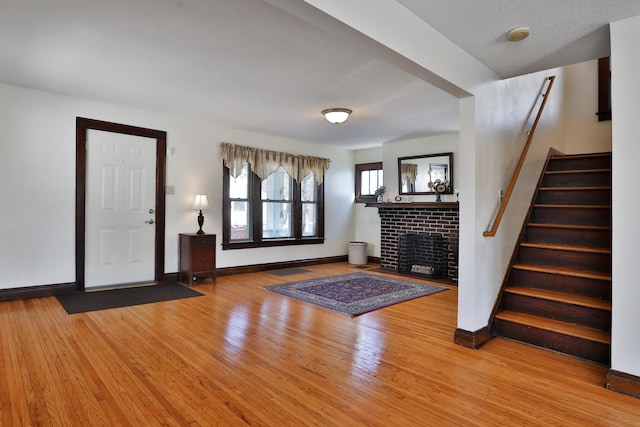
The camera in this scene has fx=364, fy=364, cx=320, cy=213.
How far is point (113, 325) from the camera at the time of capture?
128 inches

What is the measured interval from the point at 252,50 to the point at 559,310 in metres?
3.26

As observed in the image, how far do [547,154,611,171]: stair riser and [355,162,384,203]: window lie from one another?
3419 mm

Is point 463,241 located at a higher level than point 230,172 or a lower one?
lower

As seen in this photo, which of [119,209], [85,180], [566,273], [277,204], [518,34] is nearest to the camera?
[518,34]

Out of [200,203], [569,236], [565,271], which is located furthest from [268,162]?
Answer: [565,271]

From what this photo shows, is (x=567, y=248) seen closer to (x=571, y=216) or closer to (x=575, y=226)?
(x=575, y=226)

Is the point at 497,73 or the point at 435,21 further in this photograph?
the point at 497,73

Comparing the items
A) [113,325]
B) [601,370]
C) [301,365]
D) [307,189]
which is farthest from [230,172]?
[601,370]

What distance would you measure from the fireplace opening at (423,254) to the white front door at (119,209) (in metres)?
3.99

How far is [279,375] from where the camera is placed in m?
2.33

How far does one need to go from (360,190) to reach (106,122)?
15.8 feet

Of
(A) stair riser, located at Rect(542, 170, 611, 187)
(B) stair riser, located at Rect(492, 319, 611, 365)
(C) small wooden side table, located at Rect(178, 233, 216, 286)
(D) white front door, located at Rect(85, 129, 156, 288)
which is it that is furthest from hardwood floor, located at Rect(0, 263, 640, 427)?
(A) stair riser, located at Rect(542, 170, 611, 187)

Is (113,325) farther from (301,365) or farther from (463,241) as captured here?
(463,241)

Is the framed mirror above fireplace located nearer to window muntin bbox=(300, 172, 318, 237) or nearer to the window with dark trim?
window muntin bbox=(300, 172, 318, 237)
